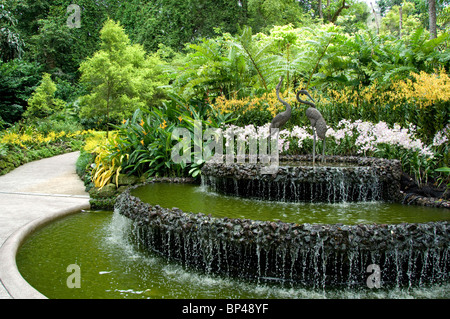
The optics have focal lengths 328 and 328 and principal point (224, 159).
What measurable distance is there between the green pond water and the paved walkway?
0.59ft

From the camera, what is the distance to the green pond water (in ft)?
8.75

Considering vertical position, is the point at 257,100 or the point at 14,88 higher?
the point at 14,88

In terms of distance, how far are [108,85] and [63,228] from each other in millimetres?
4431

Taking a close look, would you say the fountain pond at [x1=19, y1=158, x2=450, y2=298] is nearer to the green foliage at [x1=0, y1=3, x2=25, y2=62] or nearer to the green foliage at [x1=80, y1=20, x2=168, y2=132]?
the green foliage at [x1=80, y1=20, x2=168, y2=132]

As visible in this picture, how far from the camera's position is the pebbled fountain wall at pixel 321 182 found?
160 inches

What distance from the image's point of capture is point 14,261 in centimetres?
301

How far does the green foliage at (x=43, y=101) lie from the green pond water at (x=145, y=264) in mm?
11257

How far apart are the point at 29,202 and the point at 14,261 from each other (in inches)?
109
